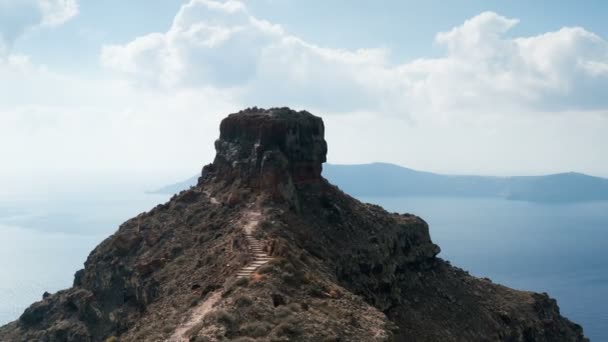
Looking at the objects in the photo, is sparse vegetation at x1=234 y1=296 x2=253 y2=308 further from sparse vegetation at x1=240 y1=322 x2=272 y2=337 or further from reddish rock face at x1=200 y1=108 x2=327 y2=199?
reddish rock face at x1=200 y1=108 x2=327 y2=199

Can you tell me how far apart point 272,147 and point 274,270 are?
2798cm

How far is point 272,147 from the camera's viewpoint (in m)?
60.6

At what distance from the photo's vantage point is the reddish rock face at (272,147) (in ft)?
187

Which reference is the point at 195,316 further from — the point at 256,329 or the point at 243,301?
the point at 256,329

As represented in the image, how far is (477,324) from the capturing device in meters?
58.0

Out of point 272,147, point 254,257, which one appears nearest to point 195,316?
point 254,257

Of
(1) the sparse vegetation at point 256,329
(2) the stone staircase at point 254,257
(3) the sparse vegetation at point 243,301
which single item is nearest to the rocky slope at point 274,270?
(3) the sparse vegetation at point 243,301

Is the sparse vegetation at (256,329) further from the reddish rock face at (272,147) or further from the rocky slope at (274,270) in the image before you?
the reddish rock face at (272,147)

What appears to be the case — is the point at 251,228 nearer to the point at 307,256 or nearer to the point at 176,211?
the point at 307,256

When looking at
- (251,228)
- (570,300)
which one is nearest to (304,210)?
(251,228)

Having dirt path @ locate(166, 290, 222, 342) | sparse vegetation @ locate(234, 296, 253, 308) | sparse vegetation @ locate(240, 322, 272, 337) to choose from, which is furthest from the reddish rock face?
sparse vegetation @ locate(240, 322, 272, 337)

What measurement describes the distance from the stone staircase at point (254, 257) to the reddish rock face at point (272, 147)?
1349cm

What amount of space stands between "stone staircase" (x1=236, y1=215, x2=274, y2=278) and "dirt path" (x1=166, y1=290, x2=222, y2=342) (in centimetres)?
226

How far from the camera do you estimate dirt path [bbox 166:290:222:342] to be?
93.4 ft
